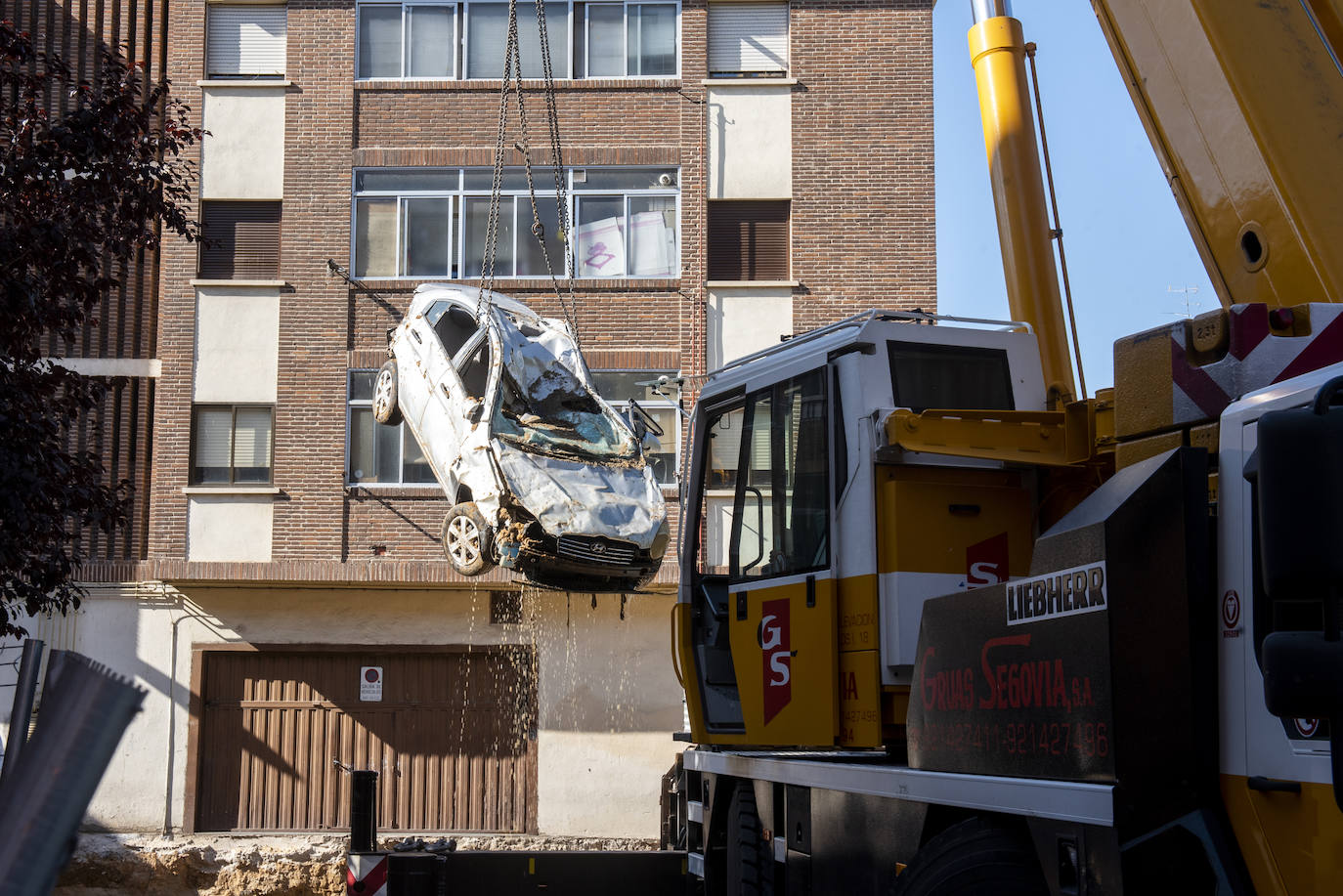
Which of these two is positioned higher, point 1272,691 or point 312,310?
point 312,310

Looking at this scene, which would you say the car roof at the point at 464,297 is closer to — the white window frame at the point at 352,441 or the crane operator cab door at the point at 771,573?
the white window frame at the point at 352,441

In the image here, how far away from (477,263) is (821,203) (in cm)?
529

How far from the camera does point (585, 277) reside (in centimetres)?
2116

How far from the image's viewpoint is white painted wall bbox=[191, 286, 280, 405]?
68.9ft

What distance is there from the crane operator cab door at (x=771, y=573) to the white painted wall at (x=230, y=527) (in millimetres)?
14009

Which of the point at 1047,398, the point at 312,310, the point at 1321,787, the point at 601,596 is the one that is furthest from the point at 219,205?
the point at 1321,787

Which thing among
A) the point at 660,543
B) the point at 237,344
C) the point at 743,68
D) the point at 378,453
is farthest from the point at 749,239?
the point at 660,543

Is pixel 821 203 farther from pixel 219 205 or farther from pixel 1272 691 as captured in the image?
pixel 1272 691

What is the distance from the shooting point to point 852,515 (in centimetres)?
625

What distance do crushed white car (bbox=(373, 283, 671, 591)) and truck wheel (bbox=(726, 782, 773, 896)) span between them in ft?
18.9

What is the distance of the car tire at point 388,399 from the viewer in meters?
14.9

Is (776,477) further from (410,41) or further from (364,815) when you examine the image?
(410,41)

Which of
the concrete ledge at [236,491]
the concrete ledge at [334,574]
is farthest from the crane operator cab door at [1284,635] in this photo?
the concrete ledge at [236,491]

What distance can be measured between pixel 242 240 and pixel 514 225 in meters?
4.20
